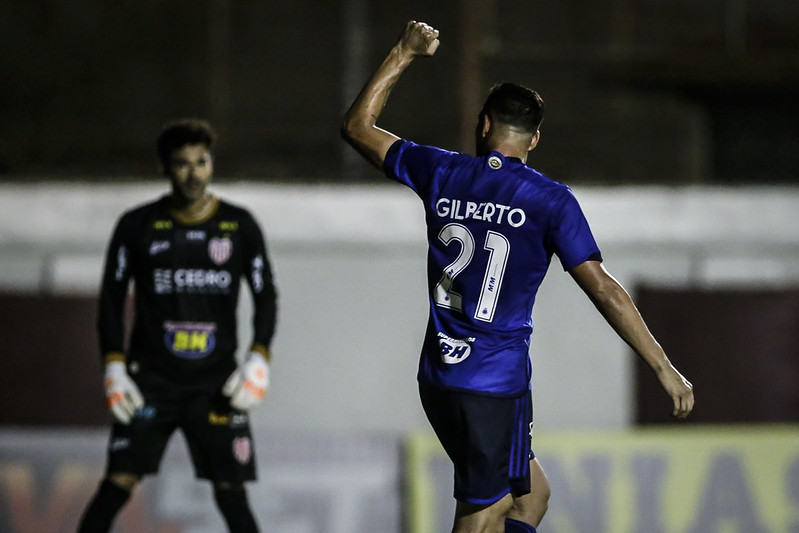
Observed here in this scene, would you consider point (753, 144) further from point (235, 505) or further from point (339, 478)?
point (235, 505)

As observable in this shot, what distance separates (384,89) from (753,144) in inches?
296

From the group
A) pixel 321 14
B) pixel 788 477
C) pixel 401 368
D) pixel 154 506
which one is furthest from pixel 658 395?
pixel 321 14

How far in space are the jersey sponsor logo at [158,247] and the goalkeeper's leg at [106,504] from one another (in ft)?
3.28

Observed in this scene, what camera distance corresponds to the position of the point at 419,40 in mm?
3871

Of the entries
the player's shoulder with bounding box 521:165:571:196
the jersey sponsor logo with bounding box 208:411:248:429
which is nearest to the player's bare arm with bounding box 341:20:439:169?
the player's shoulder with bounding box 521:165:571:196

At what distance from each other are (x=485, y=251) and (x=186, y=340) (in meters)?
1.76

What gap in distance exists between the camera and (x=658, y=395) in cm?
764

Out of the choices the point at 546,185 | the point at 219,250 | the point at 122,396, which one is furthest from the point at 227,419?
the point at 546,185

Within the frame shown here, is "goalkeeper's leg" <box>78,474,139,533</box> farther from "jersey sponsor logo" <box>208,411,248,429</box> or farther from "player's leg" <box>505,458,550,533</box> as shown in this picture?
"player's leg" <box>505,458,550,533</box>

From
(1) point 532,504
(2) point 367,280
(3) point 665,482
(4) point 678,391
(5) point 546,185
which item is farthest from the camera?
(2) point 367,280

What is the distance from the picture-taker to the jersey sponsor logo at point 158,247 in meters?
4.93

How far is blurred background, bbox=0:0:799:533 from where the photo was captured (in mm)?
6469

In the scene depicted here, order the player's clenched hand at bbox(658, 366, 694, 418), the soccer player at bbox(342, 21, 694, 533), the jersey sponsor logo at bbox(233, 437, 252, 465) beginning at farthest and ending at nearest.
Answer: the jersey sponsor logo at bbox(233, 437, 252, 465) → the soccer player at bbox(342, 21, 694, 533) → the player's clenched hand at bbox(658, 366, 694, 418)

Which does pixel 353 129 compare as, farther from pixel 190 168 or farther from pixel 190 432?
pixel 190 432
